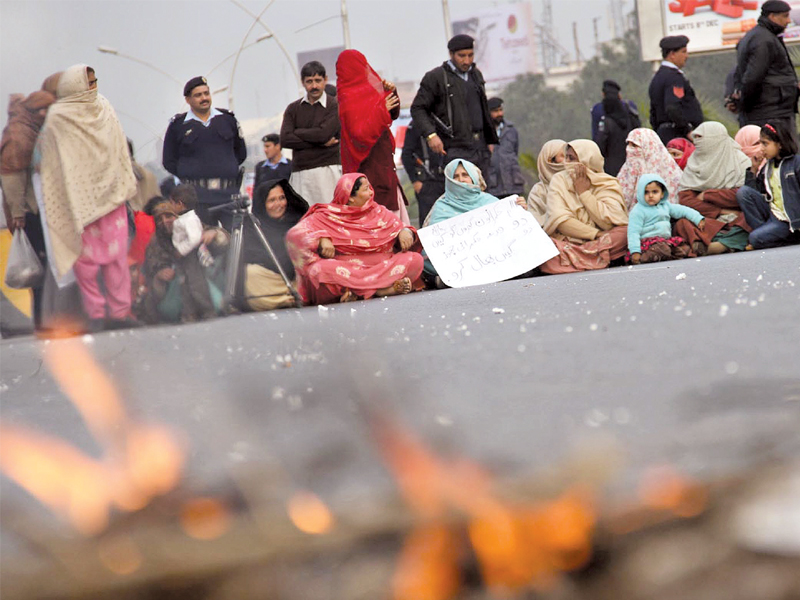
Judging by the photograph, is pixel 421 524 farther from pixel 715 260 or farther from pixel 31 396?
pixel 715 260

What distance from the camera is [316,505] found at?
168 centimetres

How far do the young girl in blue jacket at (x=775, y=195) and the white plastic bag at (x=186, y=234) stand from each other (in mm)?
3919

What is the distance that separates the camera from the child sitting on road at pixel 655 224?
7.63m

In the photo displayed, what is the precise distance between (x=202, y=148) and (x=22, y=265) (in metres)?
1.44

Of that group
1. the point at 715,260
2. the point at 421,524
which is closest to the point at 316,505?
the point at 421,524

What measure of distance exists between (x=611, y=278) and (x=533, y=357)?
10.5 ft

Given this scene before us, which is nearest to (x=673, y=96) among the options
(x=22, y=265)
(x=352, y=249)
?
(x=352, y=249)

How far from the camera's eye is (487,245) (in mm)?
7309

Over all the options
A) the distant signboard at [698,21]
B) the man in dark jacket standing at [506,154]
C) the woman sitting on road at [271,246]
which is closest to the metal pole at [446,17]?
the distant signboard at [698,21]

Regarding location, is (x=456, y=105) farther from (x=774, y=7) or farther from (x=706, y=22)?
(x=706, y=22)

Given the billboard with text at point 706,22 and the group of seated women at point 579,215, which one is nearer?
the group of seated women at point 579,215

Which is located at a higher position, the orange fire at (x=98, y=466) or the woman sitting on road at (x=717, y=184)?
the orange fire at (x=98, y=466)

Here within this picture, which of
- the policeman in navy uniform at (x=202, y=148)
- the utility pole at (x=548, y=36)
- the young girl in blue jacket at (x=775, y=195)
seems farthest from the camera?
the utility pole at (x=548, y=36)

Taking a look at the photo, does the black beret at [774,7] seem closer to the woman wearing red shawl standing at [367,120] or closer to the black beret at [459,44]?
the black beret at [459,44]
